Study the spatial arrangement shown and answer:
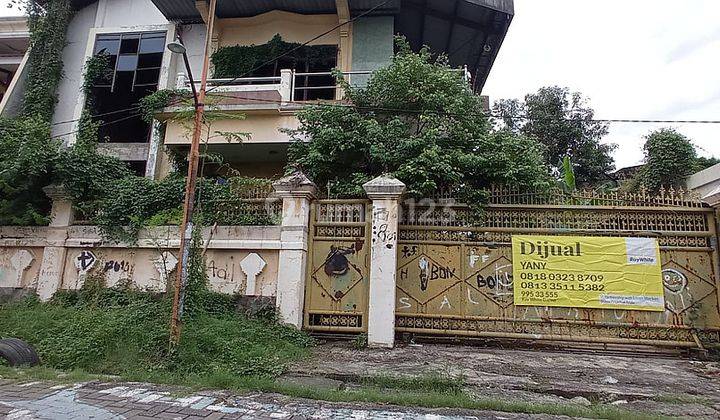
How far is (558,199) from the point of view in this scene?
285 inches

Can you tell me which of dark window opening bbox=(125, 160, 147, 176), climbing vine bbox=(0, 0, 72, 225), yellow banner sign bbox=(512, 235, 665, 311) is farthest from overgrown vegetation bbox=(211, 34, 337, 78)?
yellow banner sign bbox=(512, 235, 665, 311)

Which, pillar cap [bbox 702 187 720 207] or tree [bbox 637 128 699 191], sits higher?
tree [bbox 637 128 699 191]

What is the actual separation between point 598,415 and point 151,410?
404 cm

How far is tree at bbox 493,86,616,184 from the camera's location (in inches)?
770

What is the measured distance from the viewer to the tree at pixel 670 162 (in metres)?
14.8

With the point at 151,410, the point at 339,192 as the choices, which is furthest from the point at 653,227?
the point at 151,410

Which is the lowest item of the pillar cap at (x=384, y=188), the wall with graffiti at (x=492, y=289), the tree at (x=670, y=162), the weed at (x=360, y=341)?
the weed at (x=360, y=341)

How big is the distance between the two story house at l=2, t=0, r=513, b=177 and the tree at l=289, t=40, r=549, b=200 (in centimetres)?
240

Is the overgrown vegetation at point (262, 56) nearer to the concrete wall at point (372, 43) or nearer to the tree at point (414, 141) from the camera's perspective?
the concrete wall at point (372, 43)

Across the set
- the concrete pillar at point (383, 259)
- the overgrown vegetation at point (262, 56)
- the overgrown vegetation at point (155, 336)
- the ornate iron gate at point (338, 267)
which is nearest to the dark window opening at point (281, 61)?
the overgrown vegetation at point (262, 56)

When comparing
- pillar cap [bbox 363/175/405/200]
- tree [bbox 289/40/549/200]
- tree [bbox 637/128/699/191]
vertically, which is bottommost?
pillar cap [bbox 363/175/405/200]

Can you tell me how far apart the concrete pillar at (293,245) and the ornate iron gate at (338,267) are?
16 centimetres

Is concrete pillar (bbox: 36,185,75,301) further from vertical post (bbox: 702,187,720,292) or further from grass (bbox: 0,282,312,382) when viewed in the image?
vertical post (bbox: 702,187,720,292)

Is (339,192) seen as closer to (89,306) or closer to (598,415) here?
(89,306)
